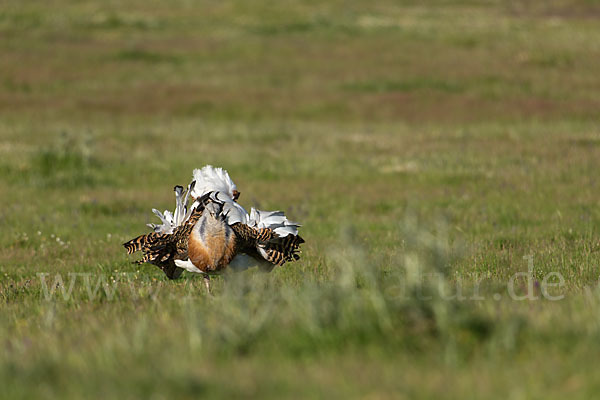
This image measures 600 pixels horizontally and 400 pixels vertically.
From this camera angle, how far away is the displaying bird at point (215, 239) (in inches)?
254

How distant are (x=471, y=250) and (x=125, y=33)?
165 feet

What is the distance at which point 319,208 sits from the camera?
13.6 metres

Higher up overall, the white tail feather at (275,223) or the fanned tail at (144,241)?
the white tail feather at (275,223)

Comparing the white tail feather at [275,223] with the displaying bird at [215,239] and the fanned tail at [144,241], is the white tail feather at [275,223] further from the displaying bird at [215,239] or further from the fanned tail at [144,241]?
the fanned tail at [144,241]

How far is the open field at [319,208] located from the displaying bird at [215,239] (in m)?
0.24

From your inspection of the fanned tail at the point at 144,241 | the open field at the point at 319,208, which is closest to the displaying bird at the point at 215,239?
the fanned tail at the point at 144,241

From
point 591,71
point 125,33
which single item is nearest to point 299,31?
point 125,33

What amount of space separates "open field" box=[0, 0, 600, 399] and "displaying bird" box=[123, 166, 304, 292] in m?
0.24

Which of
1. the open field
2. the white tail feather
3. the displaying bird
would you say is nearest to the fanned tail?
the displaying bird

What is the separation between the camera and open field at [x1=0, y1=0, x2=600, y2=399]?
3.65 meters

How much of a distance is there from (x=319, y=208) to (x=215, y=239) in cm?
729

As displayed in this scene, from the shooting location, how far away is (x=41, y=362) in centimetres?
379

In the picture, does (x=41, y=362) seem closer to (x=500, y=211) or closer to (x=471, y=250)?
(x=471, y=250)

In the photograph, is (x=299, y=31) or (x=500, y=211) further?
(x=299, y=31)
